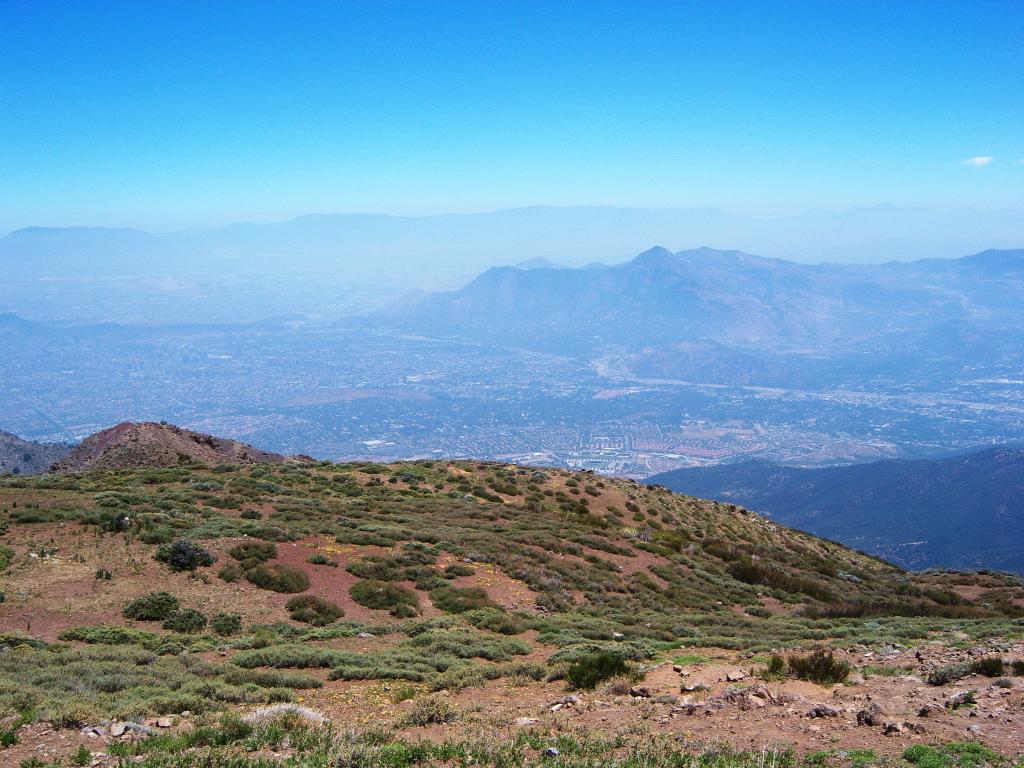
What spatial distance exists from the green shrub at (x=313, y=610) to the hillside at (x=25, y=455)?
4307 centimetres

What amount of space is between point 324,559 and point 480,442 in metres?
135

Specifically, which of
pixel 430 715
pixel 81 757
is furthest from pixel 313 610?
pixel 81 757

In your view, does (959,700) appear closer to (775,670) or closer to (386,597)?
(775,670)

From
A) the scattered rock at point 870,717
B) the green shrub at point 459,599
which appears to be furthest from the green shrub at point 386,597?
the scattered rock at point 870,717

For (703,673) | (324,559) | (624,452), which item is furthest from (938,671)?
(624,452)

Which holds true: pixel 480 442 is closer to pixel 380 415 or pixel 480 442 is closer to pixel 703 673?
pixel 380 415

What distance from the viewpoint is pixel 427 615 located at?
1587 cm

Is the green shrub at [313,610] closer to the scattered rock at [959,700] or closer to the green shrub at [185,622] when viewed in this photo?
the green shrub at [185,622]

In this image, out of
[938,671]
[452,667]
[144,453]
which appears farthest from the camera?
[144,453]

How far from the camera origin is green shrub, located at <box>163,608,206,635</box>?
43.4ft

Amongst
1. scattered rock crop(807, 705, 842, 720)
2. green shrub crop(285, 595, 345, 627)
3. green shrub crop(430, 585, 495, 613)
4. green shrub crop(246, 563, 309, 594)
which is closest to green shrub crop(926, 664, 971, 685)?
scattered rock crop(807, 705, 842, 720)

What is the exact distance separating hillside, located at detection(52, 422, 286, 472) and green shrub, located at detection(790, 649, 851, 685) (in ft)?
94.4

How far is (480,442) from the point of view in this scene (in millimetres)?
152625

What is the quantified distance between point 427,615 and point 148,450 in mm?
24793
